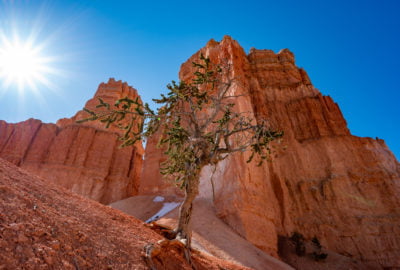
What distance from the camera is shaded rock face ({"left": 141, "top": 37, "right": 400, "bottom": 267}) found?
589 inches

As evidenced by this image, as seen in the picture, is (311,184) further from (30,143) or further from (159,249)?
(30,143)

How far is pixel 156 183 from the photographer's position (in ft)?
83.5

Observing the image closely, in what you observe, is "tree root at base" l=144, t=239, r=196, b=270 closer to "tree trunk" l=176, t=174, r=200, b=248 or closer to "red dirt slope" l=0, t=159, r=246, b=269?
"red dirt slope" l=0, t=159, r=246, b=269

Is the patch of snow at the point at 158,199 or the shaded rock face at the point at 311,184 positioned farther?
the patch of snow at the point at 158,199

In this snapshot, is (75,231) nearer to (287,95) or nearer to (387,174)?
(387,174)

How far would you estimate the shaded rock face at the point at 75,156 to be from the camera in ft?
104

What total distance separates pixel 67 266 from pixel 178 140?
6.78 metres

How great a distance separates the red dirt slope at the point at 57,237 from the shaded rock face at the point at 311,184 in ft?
30.9

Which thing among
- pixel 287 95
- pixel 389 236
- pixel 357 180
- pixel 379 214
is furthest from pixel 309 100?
pixel 389 236

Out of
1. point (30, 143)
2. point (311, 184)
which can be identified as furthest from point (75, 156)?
point (311, 184)

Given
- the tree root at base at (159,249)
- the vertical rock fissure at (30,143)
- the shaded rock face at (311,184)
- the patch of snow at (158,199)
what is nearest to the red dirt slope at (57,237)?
the tree root at base at (159,249)

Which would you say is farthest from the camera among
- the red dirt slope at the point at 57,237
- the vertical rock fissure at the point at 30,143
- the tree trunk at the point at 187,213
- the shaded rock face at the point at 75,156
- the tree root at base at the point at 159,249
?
the vertical rock fissure at the point at 30,143

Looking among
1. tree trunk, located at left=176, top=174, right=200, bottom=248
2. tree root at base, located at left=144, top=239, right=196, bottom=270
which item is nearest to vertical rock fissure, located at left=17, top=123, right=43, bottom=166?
tree trunk, located at left=176, top=174, right=200, bottom=248

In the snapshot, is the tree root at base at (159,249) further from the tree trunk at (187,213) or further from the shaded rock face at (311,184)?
the shaded rock face at (311,184)
